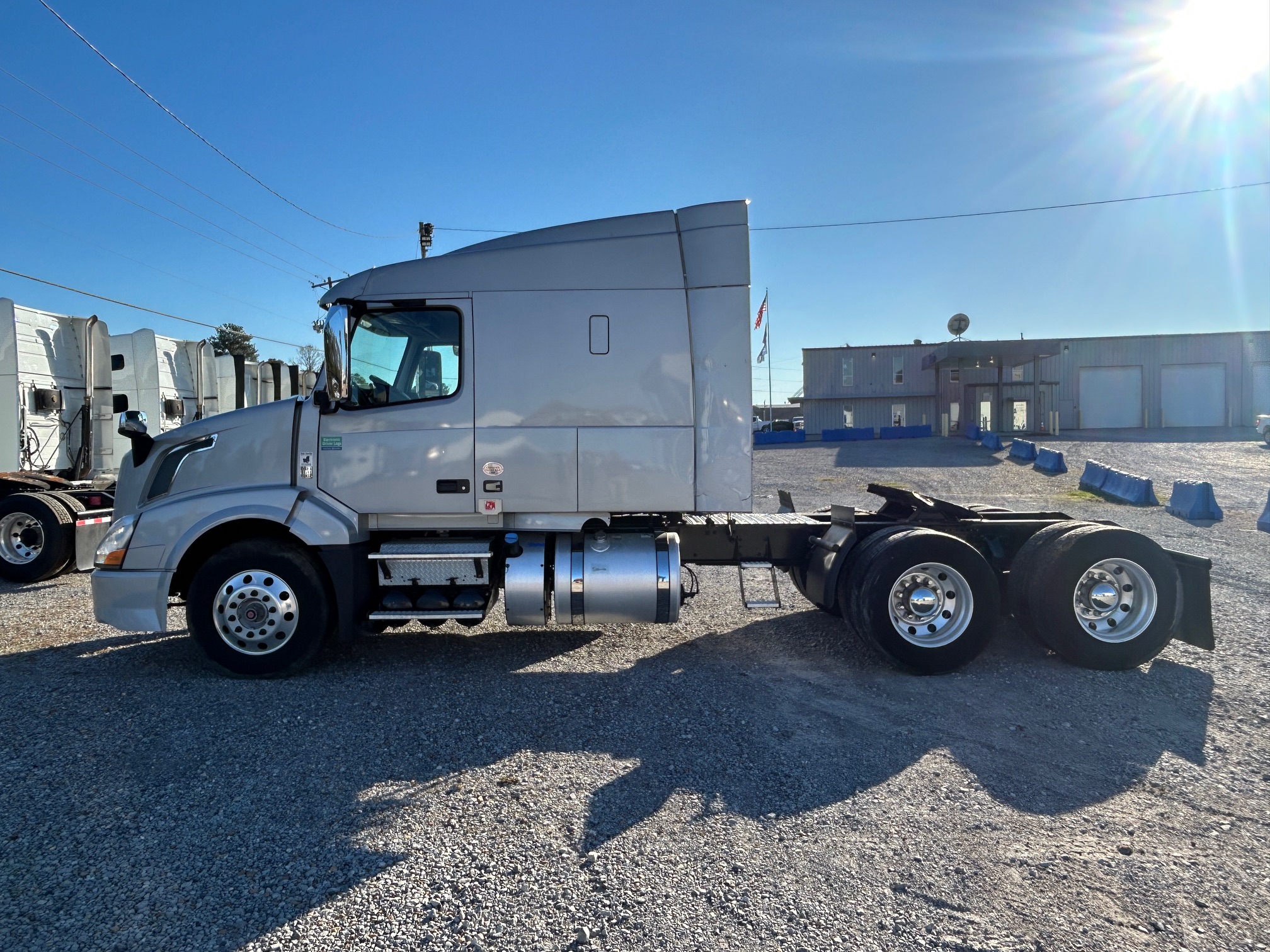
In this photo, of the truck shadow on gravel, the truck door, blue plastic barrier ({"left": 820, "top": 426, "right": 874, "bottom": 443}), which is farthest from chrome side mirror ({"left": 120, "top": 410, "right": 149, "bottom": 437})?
blue plastic barrier ({"left": 820, "top": 426, "right": 874, "bottom": 443})

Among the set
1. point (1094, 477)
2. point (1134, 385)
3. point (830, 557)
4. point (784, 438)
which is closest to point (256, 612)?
point (830, 557)

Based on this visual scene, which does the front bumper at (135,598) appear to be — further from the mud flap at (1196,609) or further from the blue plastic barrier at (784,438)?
the blue plastic barrier at (784,438)

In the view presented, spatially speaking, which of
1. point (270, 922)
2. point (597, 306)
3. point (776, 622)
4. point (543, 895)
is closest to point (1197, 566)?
point (776, 622)

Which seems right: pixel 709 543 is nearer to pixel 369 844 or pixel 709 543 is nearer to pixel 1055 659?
pixel 1055 659

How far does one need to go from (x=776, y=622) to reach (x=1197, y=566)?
3305 millimetres

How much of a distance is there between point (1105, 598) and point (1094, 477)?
13.6 m

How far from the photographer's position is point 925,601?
5.49 metres

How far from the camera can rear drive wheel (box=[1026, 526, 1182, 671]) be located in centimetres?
539

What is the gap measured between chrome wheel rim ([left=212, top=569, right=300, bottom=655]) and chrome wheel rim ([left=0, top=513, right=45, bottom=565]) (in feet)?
17.7

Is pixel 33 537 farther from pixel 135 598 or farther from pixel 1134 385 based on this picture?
pixel 1134 385

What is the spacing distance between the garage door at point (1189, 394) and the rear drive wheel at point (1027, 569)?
46.9 meters

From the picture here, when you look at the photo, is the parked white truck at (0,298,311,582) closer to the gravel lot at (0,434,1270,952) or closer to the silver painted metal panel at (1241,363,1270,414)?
the gravel lot at (0,434,1270,952)

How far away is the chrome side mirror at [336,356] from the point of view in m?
5.41

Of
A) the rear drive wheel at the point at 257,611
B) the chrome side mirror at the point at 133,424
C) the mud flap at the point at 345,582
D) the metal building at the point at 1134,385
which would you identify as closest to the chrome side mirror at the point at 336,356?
the mud flap at the point at 345,582
